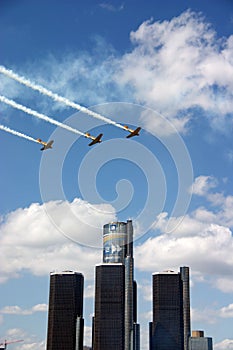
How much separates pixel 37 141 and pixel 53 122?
40263 mm

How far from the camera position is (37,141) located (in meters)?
198

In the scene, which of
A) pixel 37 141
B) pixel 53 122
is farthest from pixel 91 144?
pixel 53 122

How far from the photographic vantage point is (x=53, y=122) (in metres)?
160

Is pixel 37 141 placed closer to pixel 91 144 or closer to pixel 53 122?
pixel 91 144

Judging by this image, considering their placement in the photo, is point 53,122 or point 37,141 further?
point 37,141

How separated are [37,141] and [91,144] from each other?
2074cm

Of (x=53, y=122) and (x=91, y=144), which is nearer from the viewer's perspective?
(x=53, y=122)

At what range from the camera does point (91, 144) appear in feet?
655
